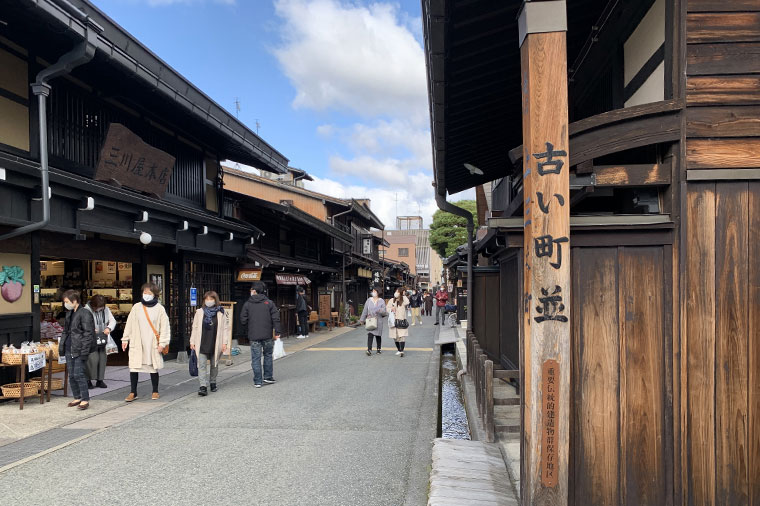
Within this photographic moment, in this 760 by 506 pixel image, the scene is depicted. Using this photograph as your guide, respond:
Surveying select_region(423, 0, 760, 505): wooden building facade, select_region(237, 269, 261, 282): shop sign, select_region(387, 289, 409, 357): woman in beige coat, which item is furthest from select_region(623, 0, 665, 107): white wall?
select_region(237, 269, 261, 282): shop sign

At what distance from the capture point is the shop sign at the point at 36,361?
753 centimetres

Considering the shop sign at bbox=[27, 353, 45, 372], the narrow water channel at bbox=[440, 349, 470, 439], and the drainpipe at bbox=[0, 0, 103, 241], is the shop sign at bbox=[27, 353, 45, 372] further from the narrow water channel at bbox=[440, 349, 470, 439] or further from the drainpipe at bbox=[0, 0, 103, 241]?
the narrow water channel at bbox=[440, 349, 470, 439]

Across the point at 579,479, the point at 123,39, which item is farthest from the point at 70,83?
the point at 579,479

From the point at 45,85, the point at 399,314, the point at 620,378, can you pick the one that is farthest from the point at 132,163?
the point at 620,378

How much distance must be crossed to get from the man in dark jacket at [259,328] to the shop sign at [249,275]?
5416mm

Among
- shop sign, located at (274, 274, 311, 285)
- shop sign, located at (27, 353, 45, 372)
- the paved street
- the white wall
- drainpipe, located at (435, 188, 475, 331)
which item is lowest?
the paved street

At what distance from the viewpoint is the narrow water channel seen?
289 inches

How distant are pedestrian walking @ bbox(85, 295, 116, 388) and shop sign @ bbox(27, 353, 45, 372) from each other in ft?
3.53

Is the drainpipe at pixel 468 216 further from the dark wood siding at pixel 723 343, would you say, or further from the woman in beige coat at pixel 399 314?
the dark wood siding at pixel 723 343

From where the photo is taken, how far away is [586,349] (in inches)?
139

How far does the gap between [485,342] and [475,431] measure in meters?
4.36

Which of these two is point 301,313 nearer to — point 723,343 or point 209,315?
point 209,315

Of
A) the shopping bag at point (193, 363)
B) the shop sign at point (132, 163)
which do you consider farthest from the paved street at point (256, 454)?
the shop sign at point (132, 163)

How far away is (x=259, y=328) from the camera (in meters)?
9.62
